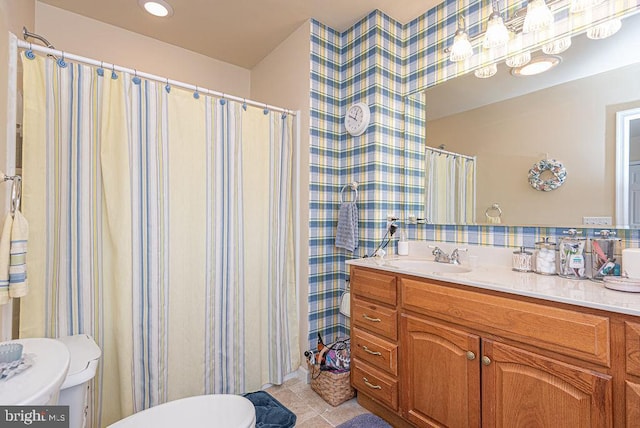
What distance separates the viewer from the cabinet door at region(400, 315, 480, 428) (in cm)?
125

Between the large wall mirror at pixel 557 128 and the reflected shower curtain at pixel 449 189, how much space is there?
56mm

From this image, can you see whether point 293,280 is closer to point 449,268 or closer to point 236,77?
point 449,268

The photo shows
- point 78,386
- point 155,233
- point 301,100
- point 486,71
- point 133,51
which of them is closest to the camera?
point 78,386

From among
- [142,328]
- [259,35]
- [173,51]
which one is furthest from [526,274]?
[173,51]

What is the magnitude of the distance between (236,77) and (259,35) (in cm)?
60

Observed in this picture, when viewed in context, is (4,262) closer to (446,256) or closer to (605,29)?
(446,256)

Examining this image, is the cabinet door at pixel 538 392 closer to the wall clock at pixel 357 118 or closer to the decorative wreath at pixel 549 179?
the decorative wreath at pixel 549 179

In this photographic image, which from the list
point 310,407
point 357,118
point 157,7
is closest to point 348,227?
point 357,118

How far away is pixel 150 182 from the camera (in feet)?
5.32

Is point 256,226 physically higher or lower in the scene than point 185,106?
lower

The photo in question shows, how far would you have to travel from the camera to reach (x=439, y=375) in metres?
1.36

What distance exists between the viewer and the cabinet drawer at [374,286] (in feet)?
5.16

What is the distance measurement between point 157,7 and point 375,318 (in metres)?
2.39

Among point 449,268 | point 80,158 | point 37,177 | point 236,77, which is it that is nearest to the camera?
point 37,177
